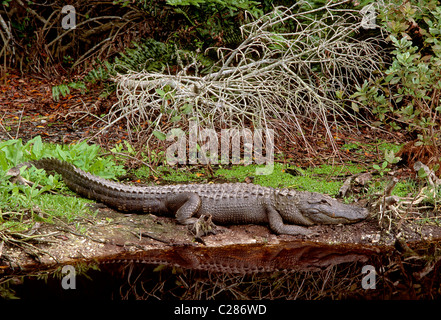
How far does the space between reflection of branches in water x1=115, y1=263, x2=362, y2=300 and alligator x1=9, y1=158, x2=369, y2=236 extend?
891 mm

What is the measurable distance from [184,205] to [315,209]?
1376mm

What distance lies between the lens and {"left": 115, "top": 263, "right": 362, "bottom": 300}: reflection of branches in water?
12.6 ft

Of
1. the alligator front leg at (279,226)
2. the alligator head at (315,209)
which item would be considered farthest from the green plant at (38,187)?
the alligator head at (315,209)

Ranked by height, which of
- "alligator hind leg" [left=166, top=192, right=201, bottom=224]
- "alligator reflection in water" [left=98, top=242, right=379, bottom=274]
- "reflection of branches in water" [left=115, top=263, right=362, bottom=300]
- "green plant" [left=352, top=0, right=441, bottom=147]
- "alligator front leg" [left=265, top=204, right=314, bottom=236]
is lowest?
"reflection of branches in water" [left=115, top=263, right=362, bottom=300]

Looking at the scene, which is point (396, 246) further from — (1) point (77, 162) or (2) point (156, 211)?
(1) point (77, 162)

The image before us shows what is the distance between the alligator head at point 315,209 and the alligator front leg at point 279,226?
0.08 m

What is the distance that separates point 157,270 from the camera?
4.23 m

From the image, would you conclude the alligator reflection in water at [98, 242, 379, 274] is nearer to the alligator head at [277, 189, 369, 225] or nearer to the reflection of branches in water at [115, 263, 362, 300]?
the reflection of branches in water at [115, 263, 362, 300]

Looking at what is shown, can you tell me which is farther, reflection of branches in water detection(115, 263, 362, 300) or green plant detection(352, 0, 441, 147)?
green plant detection(352, 0, 441, 147)

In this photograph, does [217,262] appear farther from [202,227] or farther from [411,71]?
[411,71]

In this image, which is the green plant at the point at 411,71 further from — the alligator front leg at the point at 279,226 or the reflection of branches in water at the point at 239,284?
the reflection of branches in water at the point at 239,284

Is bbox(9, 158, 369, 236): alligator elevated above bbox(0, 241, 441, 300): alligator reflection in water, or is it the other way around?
bbox(9, 158, 369, 236): alligator

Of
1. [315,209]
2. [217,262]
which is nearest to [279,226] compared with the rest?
[315,209]

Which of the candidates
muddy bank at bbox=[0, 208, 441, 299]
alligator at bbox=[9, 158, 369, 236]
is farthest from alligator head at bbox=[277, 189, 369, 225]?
muddy bank at bbox=[0, 208, 441, 299]
